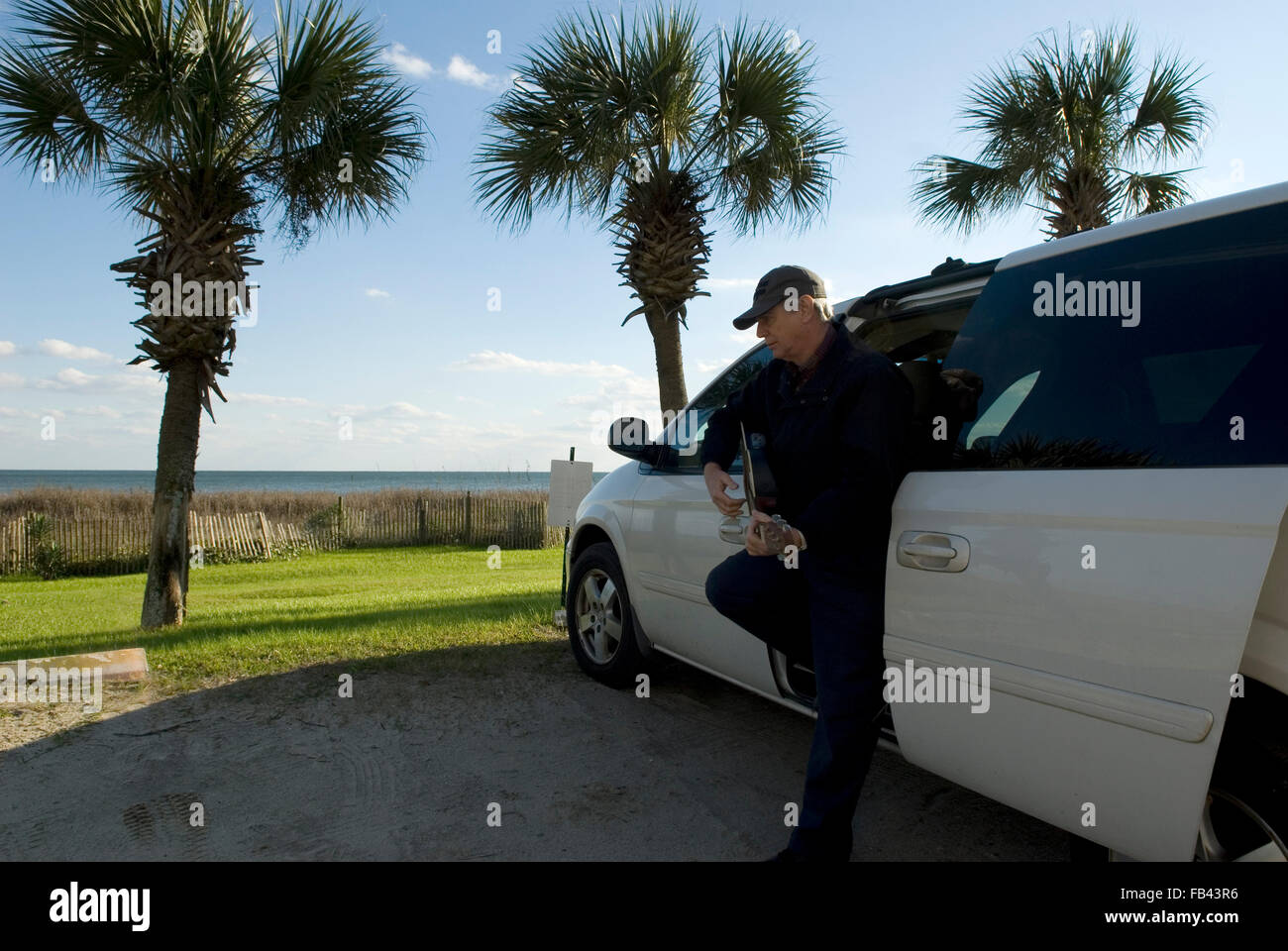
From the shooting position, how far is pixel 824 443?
8.80 feet

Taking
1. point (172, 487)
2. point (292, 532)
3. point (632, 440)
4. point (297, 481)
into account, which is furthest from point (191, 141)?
point (297, 481)

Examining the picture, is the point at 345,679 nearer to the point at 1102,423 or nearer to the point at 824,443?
the point at 824,443

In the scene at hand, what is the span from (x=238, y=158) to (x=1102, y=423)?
833 centimetres

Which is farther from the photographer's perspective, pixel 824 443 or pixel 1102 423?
pixel 824 443

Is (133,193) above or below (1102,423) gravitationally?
above

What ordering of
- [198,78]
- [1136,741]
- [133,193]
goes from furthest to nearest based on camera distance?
[133,193], [198,78], [1136,741]

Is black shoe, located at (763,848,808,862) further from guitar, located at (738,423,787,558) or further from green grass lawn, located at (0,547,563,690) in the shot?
green grass lawn, located at (0,547,563,690)

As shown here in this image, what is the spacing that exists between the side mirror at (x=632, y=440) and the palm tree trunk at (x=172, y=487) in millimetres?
5362

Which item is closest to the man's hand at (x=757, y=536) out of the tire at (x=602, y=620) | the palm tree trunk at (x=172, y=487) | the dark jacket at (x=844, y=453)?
the dark jacket at (x=844, y=453)

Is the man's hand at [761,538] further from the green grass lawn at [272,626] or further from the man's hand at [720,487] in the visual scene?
the green grass lawn at [272,626]

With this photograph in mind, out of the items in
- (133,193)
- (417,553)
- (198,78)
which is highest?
(198,78)

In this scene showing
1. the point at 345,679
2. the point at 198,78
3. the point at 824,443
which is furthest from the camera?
the point at 198,78

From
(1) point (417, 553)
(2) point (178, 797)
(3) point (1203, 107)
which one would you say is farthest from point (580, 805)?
(1) point (417, 553)

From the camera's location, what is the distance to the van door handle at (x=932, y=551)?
7.73 ft
